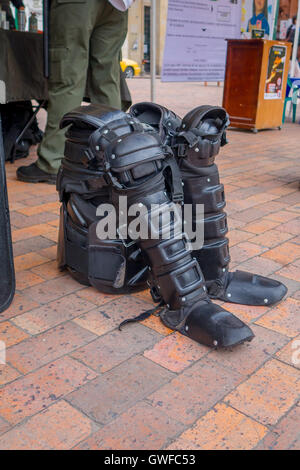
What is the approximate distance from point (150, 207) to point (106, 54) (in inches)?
88.6

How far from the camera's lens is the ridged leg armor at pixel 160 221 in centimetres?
151

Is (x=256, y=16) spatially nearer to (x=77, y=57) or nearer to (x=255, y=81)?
(x=255, y=81)

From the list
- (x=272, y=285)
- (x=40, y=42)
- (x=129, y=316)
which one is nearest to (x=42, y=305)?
(x=129, y=316)

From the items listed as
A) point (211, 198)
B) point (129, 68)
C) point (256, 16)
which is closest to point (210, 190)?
point (211, 198)

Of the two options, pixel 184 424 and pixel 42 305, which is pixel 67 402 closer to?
pixel 184 424

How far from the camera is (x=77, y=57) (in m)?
3.16

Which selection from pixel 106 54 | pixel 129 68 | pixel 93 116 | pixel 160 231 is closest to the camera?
pixel 160 231

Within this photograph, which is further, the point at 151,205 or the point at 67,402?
the point at 151,205

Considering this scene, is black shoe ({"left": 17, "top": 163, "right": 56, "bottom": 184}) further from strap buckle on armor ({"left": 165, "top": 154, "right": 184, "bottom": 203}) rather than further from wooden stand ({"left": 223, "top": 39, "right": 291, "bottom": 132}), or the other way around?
wooden stand ({"left": 223, "top": 39, "right": 291, "bottom": 132})

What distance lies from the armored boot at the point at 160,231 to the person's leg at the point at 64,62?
172 centimetres

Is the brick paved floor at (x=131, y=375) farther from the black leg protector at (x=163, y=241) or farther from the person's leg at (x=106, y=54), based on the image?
the person's leg at (x=106, y=54)

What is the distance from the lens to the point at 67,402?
1.26m
